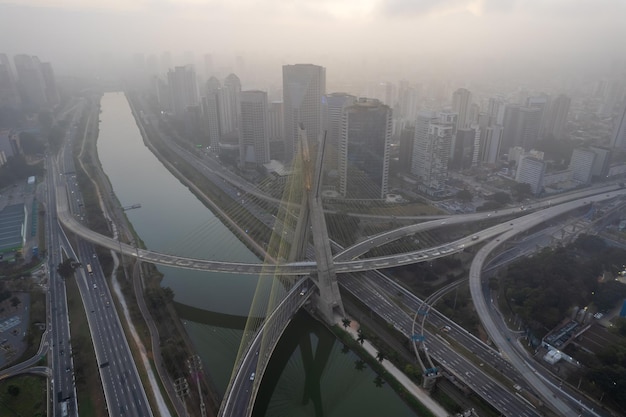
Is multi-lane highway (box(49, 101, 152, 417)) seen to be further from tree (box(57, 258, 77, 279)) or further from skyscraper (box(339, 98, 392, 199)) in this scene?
skyscraper (box(339, 98, 392, 199))

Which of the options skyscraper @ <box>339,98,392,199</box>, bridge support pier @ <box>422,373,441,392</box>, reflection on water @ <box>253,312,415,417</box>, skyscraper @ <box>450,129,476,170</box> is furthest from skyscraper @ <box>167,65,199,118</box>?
bridge support pier @ <box>422,373,441,392</box>

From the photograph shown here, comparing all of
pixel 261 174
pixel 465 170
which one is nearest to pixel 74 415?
pixel 261 174

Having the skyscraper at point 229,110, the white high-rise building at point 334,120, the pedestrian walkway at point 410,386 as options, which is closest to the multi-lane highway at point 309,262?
the pedestrian walkway at point 410,386

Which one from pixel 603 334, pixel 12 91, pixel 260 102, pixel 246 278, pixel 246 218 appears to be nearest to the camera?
pixel 603 334

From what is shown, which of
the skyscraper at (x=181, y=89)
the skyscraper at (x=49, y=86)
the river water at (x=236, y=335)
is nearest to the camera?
the river water at (x=236, y=335)

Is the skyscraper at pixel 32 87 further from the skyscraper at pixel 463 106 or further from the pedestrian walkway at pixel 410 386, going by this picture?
the pedestrian walkway at pixel 410 386

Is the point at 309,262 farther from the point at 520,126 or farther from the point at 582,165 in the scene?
the point at 520,126

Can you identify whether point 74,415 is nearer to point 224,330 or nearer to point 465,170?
point 224,330
